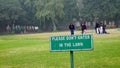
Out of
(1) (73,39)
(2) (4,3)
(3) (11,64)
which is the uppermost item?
(2) (4,3)

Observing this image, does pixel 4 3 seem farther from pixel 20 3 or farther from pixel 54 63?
pixel 54 63

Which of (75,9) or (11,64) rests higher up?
(75,9)

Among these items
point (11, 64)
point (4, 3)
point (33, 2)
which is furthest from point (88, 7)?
point (11, 64)

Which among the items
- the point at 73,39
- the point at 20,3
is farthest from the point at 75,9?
the point at 73,39

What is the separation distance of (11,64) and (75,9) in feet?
221

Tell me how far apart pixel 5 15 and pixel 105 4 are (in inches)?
994

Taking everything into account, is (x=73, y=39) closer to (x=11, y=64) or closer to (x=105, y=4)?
(x=11, y=64)

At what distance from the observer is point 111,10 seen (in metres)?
79.6

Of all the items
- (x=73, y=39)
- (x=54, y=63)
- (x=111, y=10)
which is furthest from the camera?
(x=111, y=10)

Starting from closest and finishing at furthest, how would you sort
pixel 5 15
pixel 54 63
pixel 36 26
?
pixel 54 63
pixel 5 15
pixel 36 26

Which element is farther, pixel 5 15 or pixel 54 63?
pixel 5 15

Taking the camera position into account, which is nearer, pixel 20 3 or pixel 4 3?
pixel 4 3

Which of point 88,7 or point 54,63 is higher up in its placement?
point 88,7

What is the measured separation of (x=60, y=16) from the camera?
253 feet
